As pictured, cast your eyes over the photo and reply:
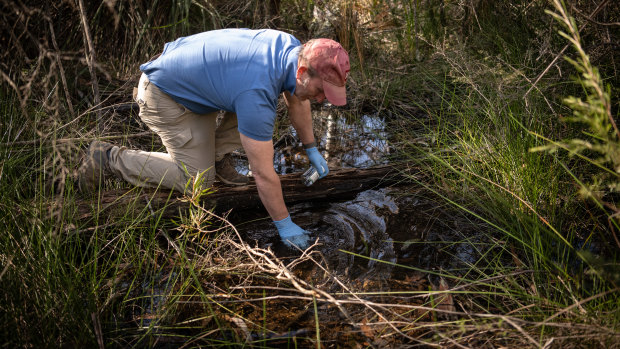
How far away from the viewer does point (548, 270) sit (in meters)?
2.14

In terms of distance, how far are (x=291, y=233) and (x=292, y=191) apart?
1.44ft

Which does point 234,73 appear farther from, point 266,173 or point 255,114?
point 266,173

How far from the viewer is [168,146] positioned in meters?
3.27

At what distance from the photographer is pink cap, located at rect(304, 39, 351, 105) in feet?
8.48

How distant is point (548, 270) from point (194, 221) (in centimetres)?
170

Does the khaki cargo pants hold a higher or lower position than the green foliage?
lower

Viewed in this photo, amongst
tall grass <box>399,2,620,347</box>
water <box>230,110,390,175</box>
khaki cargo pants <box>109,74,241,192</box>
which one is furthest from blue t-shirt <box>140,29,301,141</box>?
water <box>230,110,390,175</box>

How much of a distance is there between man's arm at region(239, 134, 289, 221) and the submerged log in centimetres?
37

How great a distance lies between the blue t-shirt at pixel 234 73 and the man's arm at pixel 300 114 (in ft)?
1.57

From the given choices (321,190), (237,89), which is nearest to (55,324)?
(237,89)

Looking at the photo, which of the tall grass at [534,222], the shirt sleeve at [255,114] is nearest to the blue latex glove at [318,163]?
the tall grass at [534,222]

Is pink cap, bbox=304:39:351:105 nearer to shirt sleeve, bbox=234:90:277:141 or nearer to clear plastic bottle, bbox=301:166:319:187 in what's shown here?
shirt sleeve, bbox=234:90:277:141

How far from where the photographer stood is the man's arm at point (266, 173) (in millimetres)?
2670

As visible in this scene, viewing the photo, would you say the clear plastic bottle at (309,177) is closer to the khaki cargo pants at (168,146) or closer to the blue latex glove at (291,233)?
the blue latex glove at (291,233)
